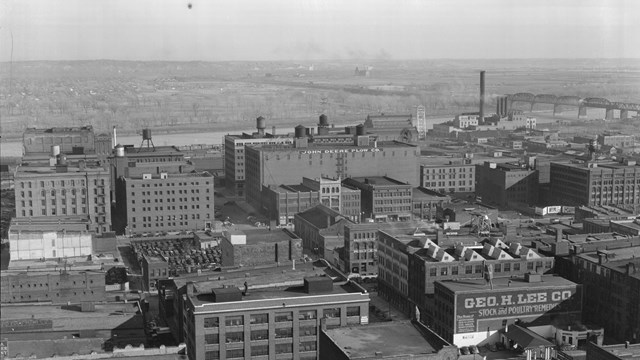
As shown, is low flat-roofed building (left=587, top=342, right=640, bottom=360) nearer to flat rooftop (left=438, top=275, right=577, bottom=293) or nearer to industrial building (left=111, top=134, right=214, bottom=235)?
flat rooftop (left=438, top=275, right=577, bottom=293)

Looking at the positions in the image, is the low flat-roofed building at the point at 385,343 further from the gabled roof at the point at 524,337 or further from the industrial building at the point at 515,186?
the industrial building at the point at 515,186

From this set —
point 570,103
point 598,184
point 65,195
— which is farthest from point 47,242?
point 570,103

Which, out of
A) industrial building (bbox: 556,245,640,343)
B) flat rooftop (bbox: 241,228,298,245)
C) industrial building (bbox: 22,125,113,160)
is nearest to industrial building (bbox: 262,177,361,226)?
flat rooftop (bbox: 241,228,298,245)

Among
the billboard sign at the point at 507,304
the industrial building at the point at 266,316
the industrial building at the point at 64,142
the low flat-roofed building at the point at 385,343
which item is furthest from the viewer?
the industrial building at the point at 64,142

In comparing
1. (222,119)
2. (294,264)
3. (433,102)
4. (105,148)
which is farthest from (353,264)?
(433,102)

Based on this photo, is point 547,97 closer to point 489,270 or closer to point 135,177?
point 135,177

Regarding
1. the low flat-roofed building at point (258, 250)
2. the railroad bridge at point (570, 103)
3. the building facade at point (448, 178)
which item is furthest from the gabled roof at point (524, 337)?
the railroad bridge at point (570, 103)

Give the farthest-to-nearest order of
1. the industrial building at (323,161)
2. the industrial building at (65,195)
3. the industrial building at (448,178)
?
1. the industrial building at (448,178)
2. the industrial building at (323,161)
3. the industrial building at (65,195)
